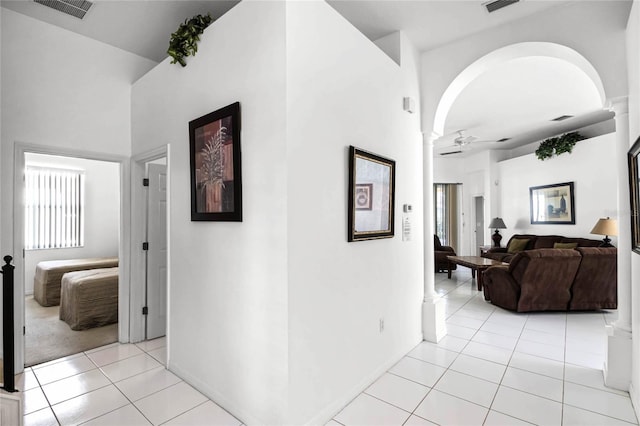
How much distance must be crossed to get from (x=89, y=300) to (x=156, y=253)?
1121 mm

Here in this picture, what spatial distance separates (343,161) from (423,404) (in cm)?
184

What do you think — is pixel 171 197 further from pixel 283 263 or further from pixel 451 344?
pixel 451 344

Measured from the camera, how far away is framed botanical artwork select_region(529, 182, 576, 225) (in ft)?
21.0

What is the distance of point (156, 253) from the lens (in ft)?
12.0

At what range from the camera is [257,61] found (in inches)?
81.1

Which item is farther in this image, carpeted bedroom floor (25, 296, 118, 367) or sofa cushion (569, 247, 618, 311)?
sofa cushion (569, 247, 618, 311)

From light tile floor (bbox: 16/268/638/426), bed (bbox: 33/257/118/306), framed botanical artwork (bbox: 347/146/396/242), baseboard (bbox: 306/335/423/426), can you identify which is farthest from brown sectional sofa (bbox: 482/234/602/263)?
bed (bbox: 33/257/118/306)

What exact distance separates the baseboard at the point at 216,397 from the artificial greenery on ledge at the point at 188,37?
2614mm

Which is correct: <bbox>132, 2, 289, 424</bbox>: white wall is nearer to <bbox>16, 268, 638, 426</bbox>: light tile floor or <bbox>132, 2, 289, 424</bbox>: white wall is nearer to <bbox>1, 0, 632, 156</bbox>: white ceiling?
<bbox>16, 268, 638, 426</bbox>: light tile floor

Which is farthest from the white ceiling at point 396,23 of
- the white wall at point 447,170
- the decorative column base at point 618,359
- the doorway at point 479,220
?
the doorway at point 479,220

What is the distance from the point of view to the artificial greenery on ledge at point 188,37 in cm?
254

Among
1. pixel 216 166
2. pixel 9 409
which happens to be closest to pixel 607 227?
pixel 216 166

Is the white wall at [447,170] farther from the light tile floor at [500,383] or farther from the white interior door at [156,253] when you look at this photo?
the white interior door at [156,253]

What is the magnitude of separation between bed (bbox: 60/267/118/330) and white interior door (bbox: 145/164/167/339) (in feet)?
2.80
